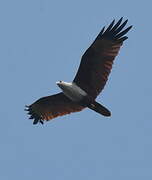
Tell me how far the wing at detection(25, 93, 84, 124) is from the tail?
119cm

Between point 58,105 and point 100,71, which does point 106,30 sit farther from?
point 58,105

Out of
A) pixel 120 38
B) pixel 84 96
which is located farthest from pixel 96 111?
pixel 120 38

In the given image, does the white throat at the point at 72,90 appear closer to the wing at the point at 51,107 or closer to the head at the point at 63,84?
the head at the point at 63,84

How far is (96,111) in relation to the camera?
21562mm

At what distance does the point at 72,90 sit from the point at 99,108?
982 millimetres

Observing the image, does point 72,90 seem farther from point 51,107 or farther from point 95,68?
point 51,107

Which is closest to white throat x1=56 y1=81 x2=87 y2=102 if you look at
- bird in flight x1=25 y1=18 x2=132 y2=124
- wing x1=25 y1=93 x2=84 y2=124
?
bird in flight x1=25 y1=18 x2=132 y2=124

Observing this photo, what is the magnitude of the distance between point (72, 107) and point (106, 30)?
2.43 metres

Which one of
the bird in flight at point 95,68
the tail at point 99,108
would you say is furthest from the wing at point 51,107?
the tail at point 99,108

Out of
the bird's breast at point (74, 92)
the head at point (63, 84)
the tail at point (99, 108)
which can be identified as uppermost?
the head at point (63, 84)

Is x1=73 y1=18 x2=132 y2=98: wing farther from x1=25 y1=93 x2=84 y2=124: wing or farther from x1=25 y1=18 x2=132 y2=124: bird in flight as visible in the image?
x1=25 y1=93 x2=84 y2=124: wing

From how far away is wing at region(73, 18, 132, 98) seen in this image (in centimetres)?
2203

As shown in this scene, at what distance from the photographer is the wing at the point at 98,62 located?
72.3 feet

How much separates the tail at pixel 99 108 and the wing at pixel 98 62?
386 mm
